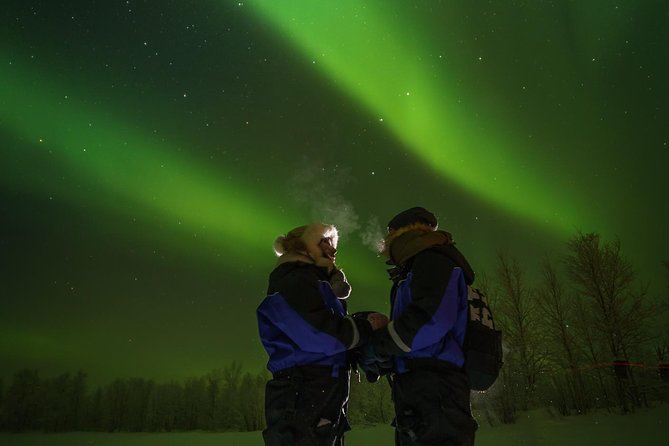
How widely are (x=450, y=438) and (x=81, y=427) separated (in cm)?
8694

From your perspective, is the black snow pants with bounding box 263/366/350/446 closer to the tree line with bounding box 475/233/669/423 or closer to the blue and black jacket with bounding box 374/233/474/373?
the blue and black jacket with bounding box 374/233/474/373

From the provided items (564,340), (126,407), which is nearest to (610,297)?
(564,340)

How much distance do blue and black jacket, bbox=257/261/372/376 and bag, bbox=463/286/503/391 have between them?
2.52 feet

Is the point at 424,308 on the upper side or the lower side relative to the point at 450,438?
upper

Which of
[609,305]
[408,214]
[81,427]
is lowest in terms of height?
[81,427]

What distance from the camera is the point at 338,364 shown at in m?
3.22

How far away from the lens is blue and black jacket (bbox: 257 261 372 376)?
3037mm

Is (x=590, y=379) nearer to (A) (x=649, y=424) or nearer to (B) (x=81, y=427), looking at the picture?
(A) (x=649, y=424)

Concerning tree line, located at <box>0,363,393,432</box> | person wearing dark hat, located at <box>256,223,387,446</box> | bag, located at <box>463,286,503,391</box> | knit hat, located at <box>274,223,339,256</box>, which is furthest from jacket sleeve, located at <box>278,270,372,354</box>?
tree line, located at <box>0,363,393,432</box>

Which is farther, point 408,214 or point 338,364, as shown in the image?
point 408,214

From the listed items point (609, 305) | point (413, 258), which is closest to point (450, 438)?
point (413, 258)

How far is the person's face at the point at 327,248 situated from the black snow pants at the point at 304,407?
103 cm

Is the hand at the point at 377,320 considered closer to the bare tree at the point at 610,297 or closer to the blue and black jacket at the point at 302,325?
the blue and black jacket at the point at 302,325

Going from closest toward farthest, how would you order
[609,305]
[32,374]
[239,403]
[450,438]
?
[450,438]
[609,305]
[239,403]
[32,374]
